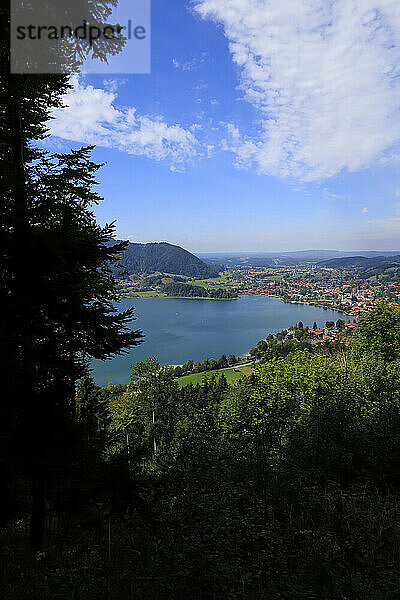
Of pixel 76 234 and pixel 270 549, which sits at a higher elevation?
pixel 76 234

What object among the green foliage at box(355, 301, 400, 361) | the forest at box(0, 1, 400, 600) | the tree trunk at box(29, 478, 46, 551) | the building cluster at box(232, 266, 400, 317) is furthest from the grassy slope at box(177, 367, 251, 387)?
the building cluster at box(232, 266, 400, 317)

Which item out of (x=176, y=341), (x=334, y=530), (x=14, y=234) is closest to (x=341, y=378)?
(x=334, y=530)

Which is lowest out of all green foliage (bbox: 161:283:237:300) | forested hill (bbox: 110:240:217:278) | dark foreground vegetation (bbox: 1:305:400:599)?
green foliage (bbox: 161:283:237:300)

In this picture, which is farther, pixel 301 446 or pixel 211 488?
pixel 301 446

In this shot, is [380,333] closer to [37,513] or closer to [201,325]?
[37,513]

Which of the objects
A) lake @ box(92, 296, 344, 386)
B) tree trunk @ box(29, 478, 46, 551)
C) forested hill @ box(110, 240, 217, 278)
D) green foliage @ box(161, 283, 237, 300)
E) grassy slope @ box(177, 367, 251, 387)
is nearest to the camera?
tree trunk @ box(29, 478, 46, 551)

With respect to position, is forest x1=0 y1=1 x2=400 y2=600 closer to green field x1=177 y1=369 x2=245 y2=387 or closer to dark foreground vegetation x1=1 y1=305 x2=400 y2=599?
dark foreground vegetation x1=1 y1=305 x2=400 y2=599

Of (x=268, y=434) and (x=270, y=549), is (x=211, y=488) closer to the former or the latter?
(x=270, y=549)
